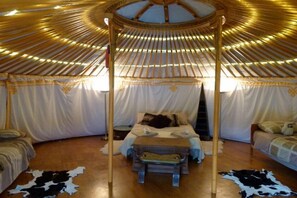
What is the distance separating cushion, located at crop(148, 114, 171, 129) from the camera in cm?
548

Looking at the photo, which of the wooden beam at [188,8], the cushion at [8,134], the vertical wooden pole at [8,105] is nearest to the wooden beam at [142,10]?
the wooden beam at [188,8]

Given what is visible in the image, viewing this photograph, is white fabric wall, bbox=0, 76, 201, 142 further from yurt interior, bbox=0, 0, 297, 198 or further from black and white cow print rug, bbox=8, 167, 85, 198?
black and white cow print rug, bbox=8, 167, 85, 198

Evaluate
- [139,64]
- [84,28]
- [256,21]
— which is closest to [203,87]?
[139,64]

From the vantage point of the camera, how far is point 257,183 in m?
3.44

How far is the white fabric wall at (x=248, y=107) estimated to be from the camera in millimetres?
5258

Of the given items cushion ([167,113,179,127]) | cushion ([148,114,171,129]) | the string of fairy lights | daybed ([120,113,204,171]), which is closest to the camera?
the string of fairy lights

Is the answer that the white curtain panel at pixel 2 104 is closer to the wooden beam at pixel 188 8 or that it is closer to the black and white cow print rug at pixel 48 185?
the black and white cow print rug at pixel 48 185

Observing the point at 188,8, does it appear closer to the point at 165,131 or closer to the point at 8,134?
the point at 165,131

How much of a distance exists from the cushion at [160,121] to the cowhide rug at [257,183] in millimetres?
1973

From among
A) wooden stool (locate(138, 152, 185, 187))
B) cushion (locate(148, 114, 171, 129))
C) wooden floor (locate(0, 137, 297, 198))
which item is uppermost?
cushion (locate(148, 114, 171, 129))

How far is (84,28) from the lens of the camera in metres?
3.43

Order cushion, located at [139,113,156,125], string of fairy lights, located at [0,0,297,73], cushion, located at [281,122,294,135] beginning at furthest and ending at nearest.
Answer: cushion, located at [139,113,156,125], cushion, located at [281,122,294,135], string of fairy lights, located at [0,0,297,73]

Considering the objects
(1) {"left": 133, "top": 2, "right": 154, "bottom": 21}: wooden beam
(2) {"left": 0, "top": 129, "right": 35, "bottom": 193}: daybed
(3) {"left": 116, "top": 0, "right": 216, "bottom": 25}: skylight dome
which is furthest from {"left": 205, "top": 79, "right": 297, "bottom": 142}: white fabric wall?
(2) {"left": 0, "top": 129, "right": 35, "bottom": 193}: daybed

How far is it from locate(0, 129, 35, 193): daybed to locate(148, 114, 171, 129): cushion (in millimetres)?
2645
